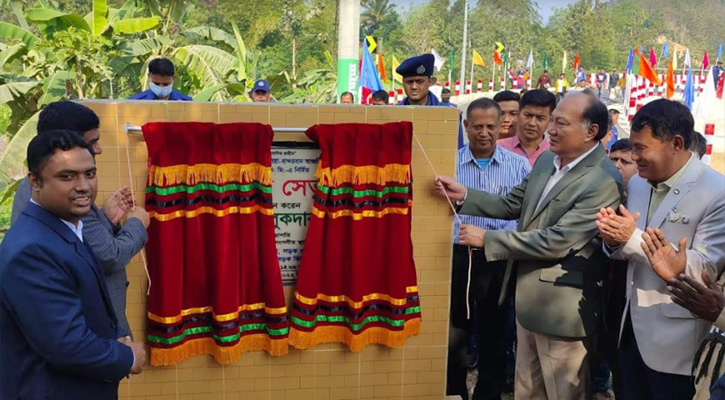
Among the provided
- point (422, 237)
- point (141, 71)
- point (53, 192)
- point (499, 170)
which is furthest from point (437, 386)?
point (141, 71)

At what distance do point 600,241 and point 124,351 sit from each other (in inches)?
96.3

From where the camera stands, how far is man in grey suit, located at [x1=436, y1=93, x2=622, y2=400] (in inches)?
140

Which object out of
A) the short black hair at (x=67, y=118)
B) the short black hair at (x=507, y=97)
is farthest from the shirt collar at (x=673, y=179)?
the short black hair at (x=507, y=97)

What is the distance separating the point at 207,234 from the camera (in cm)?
347

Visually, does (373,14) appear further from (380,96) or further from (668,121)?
(668,121)

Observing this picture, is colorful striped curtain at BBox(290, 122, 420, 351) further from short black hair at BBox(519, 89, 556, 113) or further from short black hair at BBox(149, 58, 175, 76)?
short black hair at BBox(149, 58, 175, 76)

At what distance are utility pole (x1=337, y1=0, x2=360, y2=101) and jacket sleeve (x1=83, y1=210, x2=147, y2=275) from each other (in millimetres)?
8219

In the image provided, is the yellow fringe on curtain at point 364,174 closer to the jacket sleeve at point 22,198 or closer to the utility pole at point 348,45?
the jacket sleeve at point 22,198

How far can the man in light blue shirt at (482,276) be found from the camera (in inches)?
178

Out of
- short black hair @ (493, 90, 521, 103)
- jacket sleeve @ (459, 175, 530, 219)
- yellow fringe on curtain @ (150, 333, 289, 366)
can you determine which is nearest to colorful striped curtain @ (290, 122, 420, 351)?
yellow fringe on curtain @ (150, 333, 289, 366)

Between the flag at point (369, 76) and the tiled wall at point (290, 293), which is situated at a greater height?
the flag at point (369, 76)

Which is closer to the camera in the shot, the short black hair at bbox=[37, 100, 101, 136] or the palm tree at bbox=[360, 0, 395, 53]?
the short black hair at bbox=[37, 100, 101, 136]

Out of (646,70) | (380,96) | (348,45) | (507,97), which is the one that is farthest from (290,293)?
(646,70)

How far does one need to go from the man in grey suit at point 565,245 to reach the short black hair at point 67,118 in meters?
1.76
